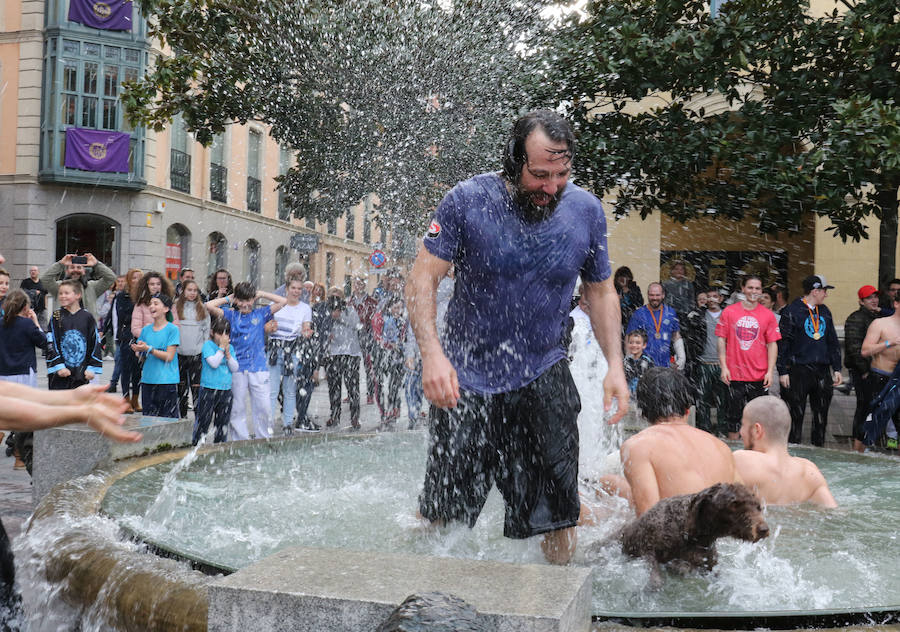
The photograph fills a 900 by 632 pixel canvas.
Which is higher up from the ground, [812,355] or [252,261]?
[252,261]

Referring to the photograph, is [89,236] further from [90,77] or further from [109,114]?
[90,77]

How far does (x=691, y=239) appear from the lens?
64.2 ft

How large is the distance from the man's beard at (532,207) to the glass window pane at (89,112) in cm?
2654

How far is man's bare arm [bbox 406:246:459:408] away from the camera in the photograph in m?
3.36

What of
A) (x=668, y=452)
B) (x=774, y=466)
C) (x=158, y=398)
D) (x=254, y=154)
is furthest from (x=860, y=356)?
(x=254, y=154)

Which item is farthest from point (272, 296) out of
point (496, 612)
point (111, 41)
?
point (111, 41)

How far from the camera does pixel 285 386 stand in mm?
10828

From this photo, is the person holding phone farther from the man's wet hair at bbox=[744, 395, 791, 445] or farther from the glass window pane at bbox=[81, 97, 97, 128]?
the glass window pane at bbox=[81, 97, 97, 128]

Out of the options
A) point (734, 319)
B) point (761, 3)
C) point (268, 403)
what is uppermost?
point (761, 3)

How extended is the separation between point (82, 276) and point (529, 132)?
7.47 metres

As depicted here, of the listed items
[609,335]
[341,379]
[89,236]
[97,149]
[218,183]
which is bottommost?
[341,379]

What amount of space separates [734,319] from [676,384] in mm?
5671

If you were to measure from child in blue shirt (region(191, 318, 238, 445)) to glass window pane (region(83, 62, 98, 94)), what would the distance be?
21.2 metres

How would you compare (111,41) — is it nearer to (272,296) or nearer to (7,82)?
(7,82)
